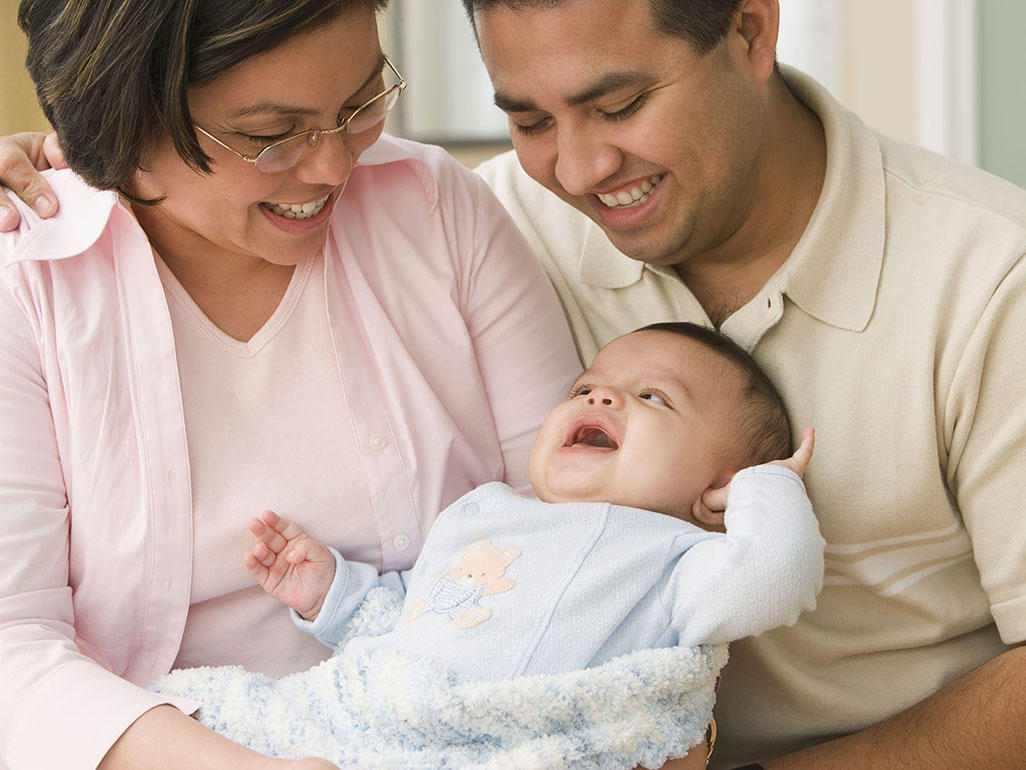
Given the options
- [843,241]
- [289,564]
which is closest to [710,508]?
[843,241]

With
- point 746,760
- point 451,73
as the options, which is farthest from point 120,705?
point 451,73

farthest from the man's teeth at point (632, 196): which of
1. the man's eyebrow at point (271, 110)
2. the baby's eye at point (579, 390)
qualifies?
the man's eyebrow at point (271, 110)

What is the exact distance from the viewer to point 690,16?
6.26 ft

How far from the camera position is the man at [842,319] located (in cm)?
188

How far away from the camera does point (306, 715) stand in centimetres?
168

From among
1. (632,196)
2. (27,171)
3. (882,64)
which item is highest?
(27,171)

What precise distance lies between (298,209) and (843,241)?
2.86 feet

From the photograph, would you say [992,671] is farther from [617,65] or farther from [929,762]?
[617,65]

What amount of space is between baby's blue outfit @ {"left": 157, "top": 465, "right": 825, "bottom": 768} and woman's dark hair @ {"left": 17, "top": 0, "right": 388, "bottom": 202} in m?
0.71

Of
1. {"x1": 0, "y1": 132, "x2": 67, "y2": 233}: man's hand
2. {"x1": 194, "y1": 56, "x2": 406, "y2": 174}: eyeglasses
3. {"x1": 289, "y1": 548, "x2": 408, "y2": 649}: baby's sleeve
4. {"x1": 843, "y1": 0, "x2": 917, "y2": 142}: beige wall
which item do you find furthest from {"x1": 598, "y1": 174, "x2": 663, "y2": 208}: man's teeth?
{"x1": 843, "y1": 0, "x2": 917, "y2": 142}: beige wall

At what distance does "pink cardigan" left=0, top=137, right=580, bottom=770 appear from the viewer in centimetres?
168

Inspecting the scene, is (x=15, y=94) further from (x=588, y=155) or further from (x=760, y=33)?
(x=760, y=33)

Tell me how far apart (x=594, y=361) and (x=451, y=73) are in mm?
4001

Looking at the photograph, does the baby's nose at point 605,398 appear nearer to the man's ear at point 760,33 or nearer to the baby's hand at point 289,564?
the baby's hand at point 289,564
